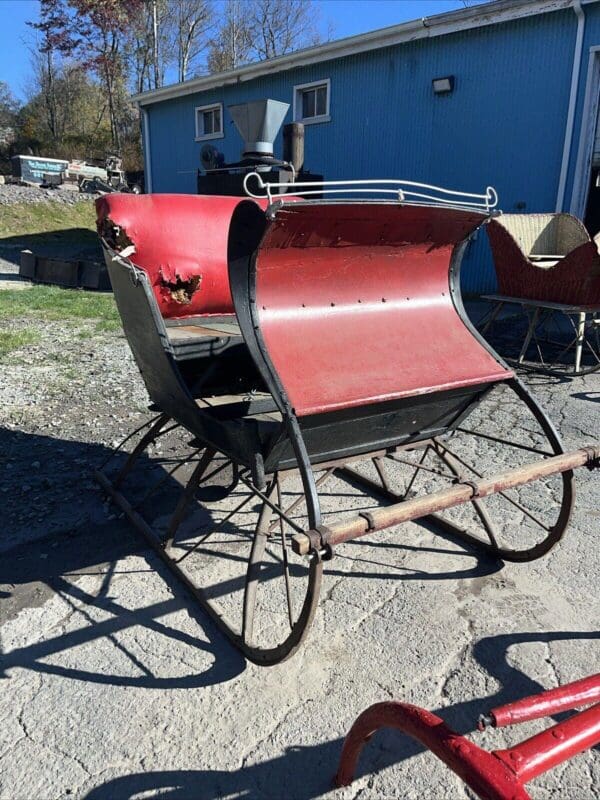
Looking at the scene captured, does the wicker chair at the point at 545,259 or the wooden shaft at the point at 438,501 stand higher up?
the wicker chair at the point at 545,259

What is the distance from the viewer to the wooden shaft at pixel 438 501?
5.59 feet

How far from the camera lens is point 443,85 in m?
10.2

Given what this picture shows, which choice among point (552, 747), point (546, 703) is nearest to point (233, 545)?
point (546, 703)

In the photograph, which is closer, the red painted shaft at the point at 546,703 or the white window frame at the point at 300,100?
the red painted shaft at the point at 546,703

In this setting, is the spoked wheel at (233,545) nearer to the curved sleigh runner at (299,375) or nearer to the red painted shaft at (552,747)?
the curved sleigh runner at (299,375)

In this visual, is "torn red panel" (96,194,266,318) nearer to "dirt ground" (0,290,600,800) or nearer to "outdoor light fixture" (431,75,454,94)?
"dirt ground" (0,290,600,800)

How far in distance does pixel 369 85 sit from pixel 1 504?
10.5m

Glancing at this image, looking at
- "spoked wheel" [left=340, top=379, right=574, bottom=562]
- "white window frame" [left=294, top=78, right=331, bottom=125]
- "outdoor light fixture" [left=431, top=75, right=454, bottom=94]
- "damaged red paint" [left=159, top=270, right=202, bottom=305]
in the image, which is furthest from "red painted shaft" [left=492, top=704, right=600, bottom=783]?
"white window frame" [left=294, top=78, right=331, bottom=125]

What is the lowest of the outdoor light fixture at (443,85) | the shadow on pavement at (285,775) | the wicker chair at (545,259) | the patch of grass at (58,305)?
the shadow on pavement at (285,775)

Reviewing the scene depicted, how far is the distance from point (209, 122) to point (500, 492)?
1444 centimetres

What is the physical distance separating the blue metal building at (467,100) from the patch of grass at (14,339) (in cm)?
694

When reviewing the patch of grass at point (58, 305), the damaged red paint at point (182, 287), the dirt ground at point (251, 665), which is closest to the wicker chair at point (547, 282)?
the dirt ground at point (251, 665)

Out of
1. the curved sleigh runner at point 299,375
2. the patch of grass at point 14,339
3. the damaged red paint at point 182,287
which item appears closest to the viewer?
the curved sleigh runner at point 299,375

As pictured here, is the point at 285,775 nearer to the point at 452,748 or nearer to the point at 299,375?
the point at 452,748
